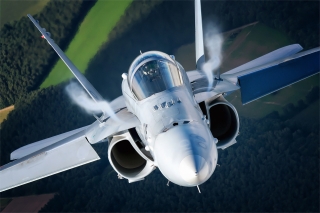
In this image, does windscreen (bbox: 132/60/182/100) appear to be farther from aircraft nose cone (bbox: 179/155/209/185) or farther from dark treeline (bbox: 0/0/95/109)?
dark treeline (bbox: 0/0/95/109)

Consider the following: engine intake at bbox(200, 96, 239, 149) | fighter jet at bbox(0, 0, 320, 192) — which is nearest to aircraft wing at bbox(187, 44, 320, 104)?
fighter jet at bbox(0, 0, 320, 192)

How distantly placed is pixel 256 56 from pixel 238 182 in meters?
6.30

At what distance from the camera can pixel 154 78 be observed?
12.4 meters

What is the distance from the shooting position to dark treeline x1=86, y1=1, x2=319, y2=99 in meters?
22.6

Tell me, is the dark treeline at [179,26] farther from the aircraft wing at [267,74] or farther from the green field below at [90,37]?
the aircraft wing at [267,74]

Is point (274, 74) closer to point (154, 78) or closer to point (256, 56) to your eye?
point (154, 78)

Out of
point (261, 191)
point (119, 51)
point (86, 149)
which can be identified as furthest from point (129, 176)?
point (119, 51)

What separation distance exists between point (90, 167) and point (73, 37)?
6.36 metres

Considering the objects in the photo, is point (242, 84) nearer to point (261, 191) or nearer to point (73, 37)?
point (261, 191)

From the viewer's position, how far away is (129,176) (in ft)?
42.7

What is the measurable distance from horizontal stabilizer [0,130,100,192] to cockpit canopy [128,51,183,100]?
244 cm

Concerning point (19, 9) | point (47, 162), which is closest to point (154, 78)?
point (47, 162)

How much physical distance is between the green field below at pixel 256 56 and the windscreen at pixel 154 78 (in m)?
8.46

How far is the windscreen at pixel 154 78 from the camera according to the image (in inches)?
484
